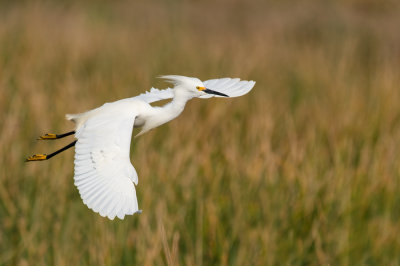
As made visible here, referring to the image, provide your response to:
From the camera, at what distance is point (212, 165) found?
219 cm

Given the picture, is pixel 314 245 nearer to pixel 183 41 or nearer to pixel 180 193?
→ pixel 180 193

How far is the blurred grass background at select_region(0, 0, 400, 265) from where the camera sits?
5.57 feet

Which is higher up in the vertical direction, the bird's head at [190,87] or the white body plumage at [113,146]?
the bird's head at [190,87]

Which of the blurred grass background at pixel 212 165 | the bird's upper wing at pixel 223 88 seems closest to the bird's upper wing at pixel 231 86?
the bird's upper wing at pixel 223 88

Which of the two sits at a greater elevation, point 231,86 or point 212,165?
point 231,86

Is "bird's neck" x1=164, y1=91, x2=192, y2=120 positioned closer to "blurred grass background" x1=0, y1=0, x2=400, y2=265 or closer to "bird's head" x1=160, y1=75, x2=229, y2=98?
"bird's head" x1=160, y1=75, x2=229, y2=98

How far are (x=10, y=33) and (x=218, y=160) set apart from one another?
204 cm

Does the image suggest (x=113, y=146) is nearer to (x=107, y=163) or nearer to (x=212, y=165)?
(x=107, y=163)

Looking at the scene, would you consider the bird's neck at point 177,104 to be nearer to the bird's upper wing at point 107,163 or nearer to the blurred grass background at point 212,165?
the bird's upper wing at point 107,163

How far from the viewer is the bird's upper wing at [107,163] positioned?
336 millimetres

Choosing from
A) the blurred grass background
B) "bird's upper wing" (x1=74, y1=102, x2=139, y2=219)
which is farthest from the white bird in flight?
the blurred grass background

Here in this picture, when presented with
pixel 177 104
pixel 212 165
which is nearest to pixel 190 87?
pixel 177 104

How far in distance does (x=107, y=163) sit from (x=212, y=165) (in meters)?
1.83

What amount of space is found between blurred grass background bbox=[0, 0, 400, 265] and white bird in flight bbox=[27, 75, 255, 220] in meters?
0.32
